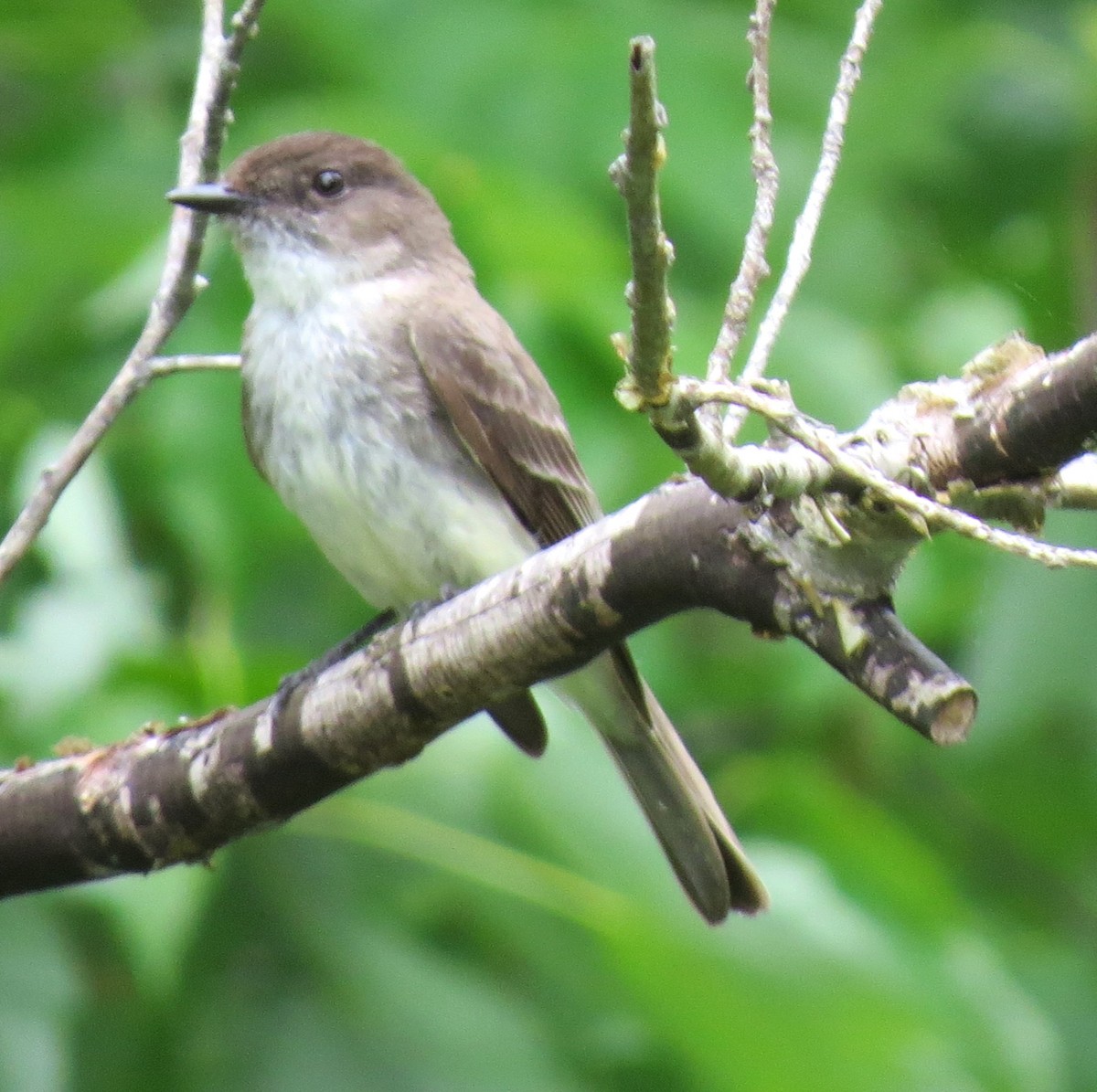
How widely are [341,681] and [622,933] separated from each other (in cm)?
89

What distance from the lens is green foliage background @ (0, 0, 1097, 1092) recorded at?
3.30 m

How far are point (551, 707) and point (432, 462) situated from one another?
0.60 m

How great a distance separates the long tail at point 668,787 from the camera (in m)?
3.22

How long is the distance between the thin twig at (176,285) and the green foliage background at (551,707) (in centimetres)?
54

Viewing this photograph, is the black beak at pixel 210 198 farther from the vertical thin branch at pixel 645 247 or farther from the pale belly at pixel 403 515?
the vertical thin branch at pixel 645 247

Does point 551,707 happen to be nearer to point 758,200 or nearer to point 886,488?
point 758,200

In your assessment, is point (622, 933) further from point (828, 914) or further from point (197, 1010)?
point (197, 1010)

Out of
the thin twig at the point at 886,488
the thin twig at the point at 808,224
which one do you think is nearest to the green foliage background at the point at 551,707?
the thin twig at the point at 808,224

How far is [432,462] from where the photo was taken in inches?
136

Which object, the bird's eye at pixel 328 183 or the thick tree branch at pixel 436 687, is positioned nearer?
the thick tree branch at pixel 436 687

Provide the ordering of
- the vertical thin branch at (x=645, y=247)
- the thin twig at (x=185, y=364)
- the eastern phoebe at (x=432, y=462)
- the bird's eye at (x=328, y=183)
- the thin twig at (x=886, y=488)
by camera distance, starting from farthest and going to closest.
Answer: the bird's eye at (x=328, y=183)
the eastern phoebe at (x=432, y=462)
the thin twig at (x=185, y=364)
the thin twig at (x=886, y=488)
the vertical thin branch at (x=645, y=247)

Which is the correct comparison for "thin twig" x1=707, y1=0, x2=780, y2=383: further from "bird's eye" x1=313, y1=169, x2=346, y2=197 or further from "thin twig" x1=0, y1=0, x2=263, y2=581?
"bird's eye" x1=313, y1=169, x2=346, y2=197

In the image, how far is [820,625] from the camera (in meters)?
2.11

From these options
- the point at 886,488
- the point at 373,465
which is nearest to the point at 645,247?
the point at 886,488
